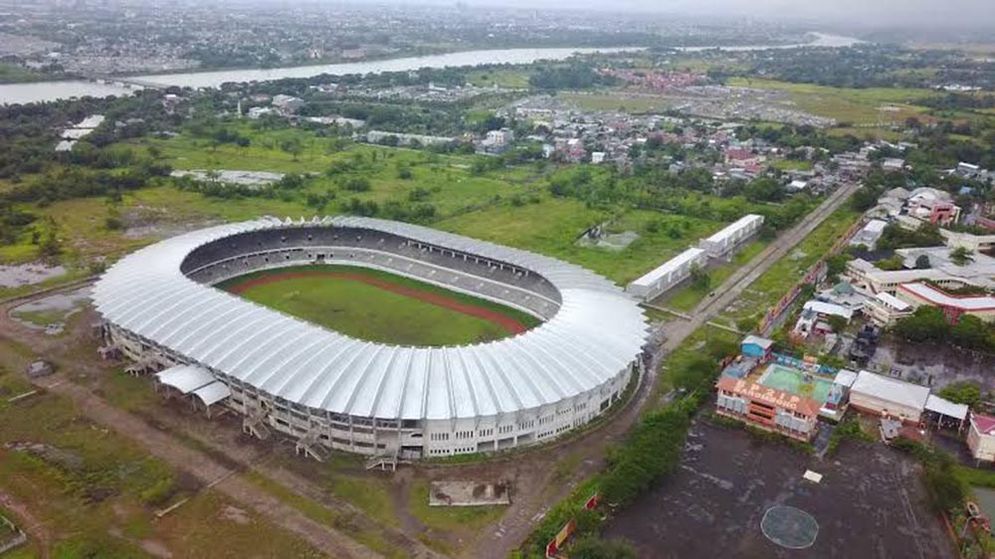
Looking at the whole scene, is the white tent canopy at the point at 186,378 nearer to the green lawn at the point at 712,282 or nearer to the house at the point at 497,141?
the green lawn at the point at 712,282

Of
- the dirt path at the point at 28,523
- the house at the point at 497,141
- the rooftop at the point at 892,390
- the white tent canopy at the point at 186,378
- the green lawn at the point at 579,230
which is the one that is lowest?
the green lawn at the point at 579,230

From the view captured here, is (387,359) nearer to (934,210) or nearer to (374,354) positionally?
(374,354)

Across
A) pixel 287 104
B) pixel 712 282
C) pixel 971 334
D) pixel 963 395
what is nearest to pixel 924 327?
pixel 971 334

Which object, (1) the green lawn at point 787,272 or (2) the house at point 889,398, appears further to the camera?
(1) the green lawn at point 787,272

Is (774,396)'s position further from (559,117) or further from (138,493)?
(559,117)

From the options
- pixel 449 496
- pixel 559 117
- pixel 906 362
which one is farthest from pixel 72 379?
pixel 559 117

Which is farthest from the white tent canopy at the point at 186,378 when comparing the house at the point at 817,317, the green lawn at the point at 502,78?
the green lawn at the point at 502,78

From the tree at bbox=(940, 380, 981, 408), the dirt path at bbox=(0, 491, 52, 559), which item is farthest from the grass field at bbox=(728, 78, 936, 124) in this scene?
the dirt path at bbox=(0, 491, 52, 559)
